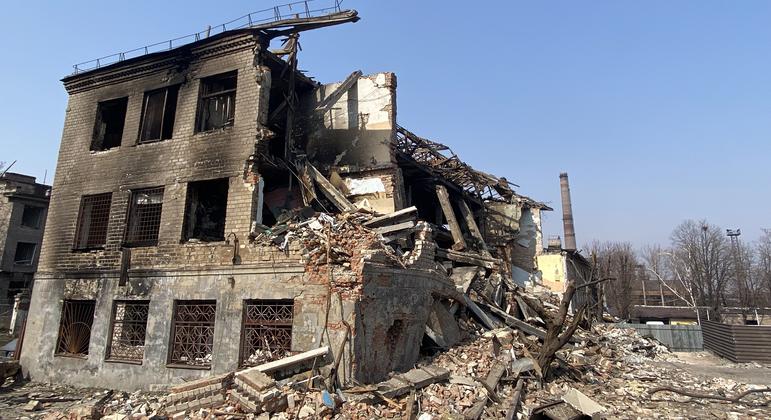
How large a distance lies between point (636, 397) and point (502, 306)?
472cm

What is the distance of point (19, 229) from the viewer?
27141 millimetres

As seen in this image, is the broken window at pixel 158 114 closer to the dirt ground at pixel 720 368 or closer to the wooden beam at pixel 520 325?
the wooden beam at pixel 520 325

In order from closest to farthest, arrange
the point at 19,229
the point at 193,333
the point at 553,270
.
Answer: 1. the point at 193,333
2. the point at 553,270
3. the point at 19,229

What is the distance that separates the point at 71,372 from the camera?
10578 millimetres

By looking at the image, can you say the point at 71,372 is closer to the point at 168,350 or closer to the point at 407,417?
the point at 168,350

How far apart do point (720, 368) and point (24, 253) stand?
3676 cm

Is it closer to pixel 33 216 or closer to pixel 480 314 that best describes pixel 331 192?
pixel 480 314

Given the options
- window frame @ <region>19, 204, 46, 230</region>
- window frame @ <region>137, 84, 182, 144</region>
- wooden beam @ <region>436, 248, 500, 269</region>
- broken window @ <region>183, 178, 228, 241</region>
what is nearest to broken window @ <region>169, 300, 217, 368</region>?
broken window @ <region>183, 178, 228, 241</region>

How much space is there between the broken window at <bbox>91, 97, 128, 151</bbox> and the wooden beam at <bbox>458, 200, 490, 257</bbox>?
1212 centimetres

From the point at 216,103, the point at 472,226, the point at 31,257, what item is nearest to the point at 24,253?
the point at 31,257

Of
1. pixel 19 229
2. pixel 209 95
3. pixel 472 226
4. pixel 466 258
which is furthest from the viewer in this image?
pixel 19 229

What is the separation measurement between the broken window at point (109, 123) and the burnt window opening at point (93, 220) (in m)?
1.71

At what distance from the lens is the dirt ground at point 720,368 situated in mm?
12461

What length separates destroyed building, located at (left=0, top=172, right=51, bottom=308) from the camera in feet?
86.2
